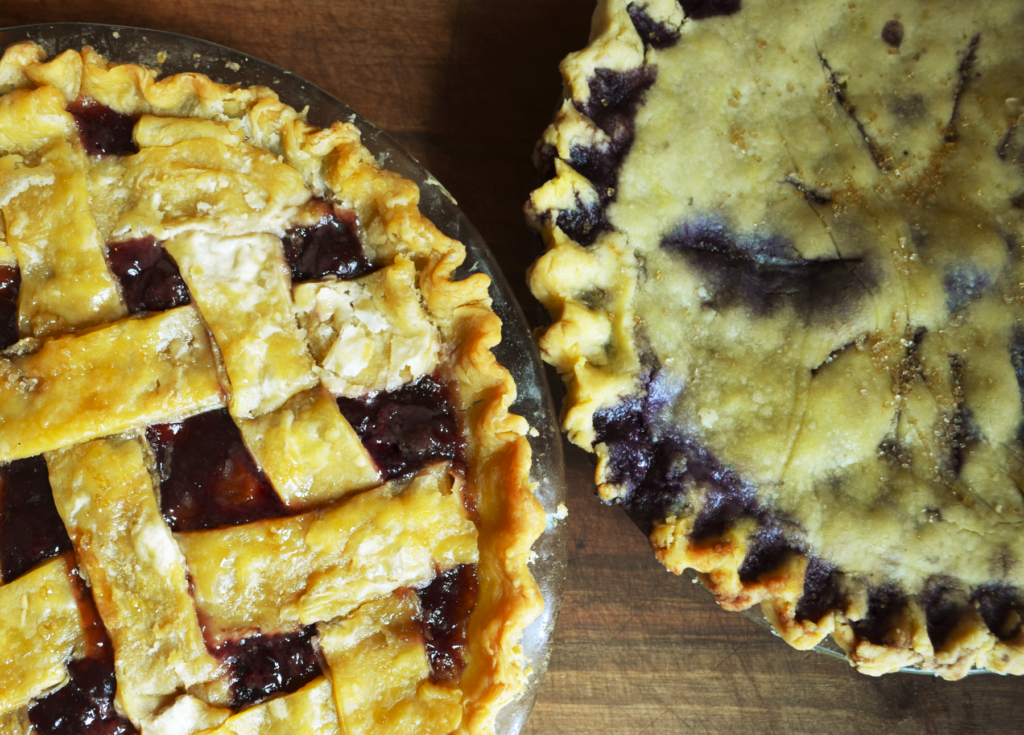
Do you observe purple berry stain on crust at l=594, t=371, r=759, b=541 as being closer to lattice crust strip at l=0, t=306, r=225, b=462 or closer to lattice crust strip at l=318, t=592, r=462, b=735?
lattice crust strip at l=318, t=592, r=462, b=735

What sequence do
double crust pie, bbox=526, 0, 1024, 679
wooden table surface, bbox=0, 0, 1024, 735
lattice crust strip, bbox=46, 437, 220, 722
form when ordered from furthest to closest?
wooden table surface, bbox=0, 0, 1024, 735 < double crust pie, bbox=526, 0, 1024, 679 < lattice crust strip, bbox=46, 437, 220, 722

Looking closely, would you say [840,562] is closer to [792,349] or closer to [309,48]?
[792,349]

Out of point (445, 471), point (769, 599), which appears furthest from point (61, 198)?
point (769, 599)

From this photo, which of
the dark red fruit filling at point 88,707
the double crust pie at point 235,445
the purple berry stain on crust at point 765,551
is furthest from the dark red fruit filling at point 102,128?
the purple berry stain on crust at point 765,551

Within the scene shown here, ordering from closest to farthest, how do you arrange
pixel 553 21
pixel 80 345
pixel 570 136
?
pixel 80 345 → pixel 570 136 → pixel 553 21

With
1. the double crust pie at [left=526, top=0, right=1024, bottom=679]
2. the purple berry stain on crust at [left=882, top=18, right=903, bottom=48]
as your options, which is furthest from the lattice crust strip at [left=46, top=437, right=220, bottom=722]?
the purple berry stain on crust at [left=882, top=18, right=903, bottom=48]

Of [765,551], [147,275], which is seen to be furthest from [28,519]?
[765,551]
